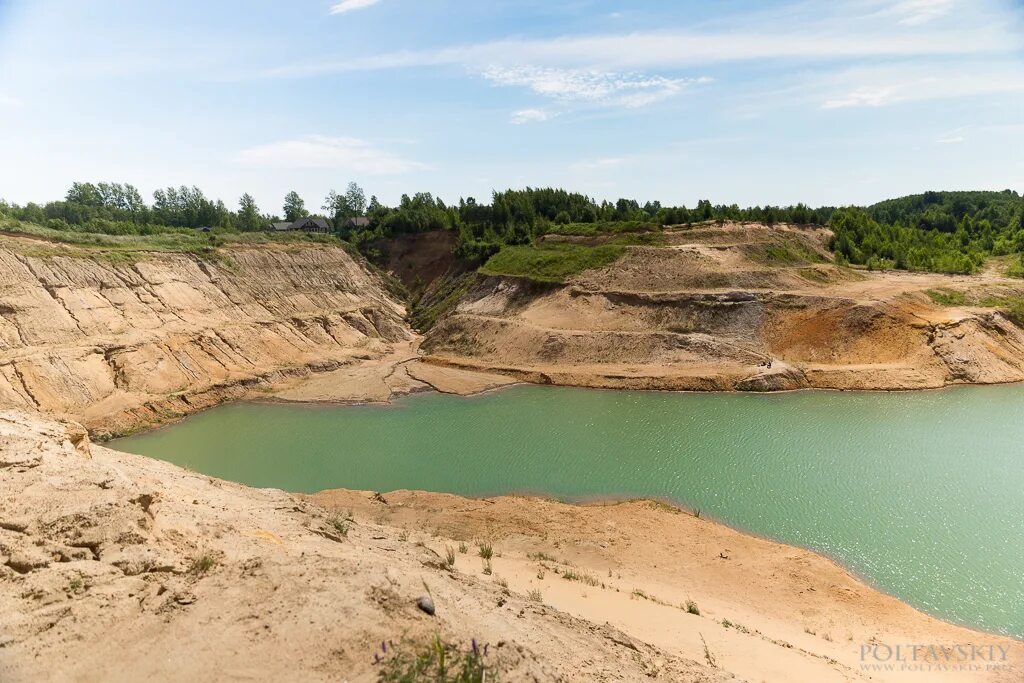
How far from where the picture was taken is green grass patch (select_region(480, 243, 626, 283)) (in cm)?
4266

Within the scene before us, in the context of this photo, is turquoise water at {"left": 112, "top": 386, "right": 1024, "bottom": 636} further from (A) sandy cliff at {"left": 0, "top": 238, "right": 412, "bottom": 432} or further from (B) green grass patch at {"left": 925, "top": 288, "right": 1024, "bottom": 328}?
(B) green grass patch at {"left": 925, "top": 288, "right": 1024, "bottom": 328}

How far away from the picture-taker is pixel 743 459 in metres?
20.5

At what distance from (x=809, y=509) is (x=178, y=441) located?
25363mm

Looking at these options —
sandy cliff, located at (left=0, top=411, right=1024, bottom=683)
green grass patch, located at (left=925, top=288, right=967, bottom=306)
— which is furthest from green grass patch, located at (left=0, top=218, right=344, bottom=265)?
green grass patch, located at (left=925, top=288, right=967, bottom=306)

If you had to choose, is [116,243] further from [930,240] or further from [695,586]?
[930,240]

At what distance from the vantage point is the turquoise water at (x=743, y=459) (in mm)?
14440

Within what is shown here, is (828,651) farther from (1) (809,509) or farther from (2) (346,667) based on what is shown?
(2) (346,667)

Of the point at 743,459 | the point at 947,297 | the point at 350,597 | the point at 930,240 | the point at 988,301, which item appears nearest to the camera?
the point at 350,597

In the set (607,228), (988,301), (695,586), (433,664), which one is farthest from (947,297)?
(433,664)

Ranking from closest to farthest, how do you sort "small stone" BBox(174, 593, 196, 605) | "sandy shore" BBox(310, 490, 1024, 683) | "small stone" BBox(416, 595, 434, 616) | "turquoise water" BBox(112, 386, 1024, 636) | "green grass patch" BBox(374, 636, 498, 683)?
"green grass patch" BBox(374, 636, 498, 683), "small stone" BBox(174, 593, 196, 605), "small stone" BBox(416, 595, 434, 616), "sandy shore" BBox(310, 490, 1024, 683), "turquoise water" BBox(112, 386, 1024, 636)

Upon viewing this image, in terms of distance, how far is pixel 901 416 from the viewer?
2431 centimetres

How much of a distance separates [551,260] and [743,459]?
26.9 metres

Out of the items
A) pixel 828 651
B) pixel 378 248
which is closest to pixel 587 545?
pixel 828 651

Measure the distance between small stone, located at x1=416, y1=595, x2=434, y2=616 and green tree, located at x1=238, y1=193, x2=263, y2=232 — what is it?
7405 centimetres
